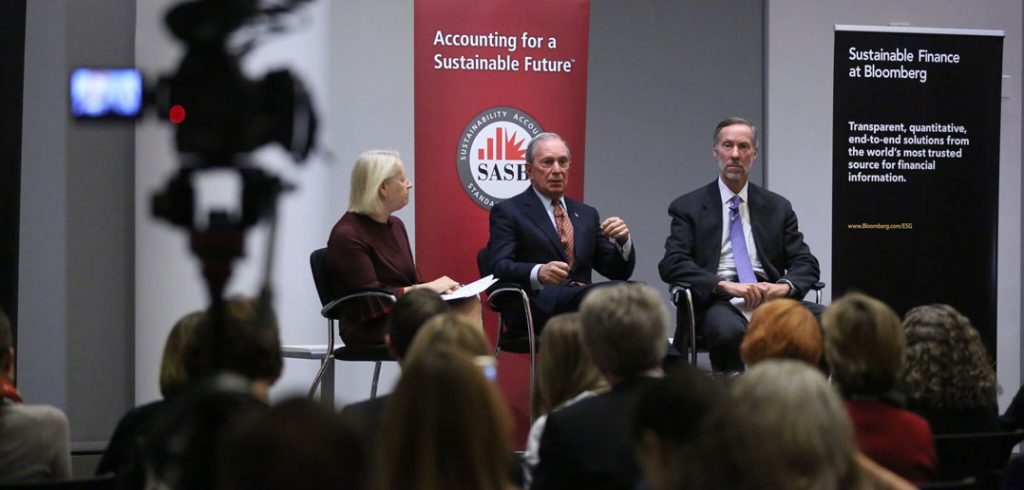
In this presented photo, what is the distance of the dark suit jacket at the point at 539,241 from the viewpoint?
5.67 metres

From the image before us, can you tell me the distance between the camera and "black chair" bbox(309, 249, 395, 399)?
17.5 feet

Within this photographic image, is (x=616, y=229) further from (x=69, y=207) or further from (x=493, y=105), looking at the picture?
(x=69, y=207)

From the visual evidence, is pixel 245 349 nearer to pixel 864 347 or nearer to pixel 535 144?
pixel 864 347

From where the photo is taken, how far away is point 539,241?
569 centimetres

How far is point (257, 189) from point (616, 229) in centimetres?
374

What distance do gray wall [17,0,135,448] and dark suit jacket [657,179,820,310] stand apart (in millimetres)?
2840

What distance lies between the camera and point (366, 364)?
22.7ft

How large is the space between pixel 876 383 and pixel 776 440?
1.22 metres

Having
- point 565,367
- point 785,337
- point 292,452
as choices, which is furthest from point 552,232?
point 292,452

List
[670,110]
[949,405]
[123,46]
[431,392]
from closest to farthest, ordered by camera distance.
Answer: [431,392], [949,405], [123,46], [670,110]

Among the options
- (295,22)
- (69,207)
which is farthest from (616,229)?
(295,22)

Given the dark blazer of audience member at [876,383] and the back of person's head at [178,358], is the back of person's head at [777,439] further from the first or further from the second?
the back of person's head at [178,358]

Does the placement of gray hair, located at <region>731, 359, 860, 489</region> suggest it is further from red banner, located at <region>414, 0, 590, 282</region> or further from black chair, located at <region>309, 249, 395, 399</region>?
red banner, located at <region>414, 0, 590, 282</region>

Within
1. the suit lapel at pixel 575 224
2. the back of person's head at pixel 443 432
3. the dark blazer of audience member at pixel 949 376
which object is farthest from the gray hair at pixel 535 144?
the back of person's head at pixel 443 432
